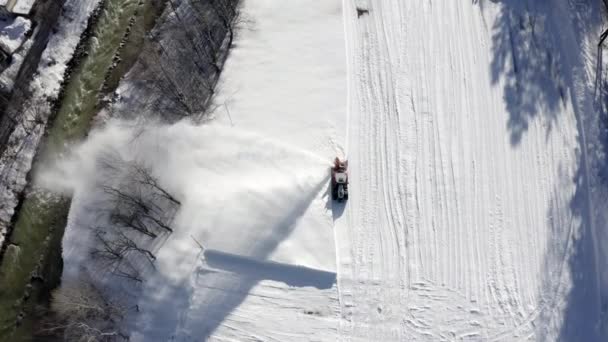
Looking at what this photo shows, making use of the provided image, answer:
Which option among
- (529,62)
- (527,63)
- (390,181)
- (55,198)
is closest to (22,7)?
(55,198)

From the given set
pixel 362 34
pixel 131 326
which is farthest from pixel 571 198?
pixel 131 326

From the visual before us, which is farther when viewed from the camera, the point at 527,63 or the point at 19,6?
the point at 19,6

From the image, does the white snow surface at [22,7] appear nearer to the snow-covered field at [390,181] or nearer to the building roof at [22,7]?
the building roof at [22,7]

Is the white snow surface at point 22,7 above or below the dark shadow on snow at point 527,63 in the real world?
below

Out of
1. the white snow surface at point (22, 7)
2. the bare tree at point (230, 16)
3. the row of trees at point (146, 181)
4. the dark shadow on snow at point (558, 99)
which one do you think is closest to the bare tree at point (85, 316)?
the row of trees at point (146, 181)

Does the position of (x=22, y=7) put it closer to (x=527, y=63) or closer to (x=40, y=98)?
(x=40, y=98)

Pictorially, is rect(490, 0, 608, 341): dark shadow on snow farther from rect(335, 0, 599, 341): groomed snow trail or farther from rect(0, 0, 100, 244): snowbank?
rect(0, 0, 100, 244): snowbank
